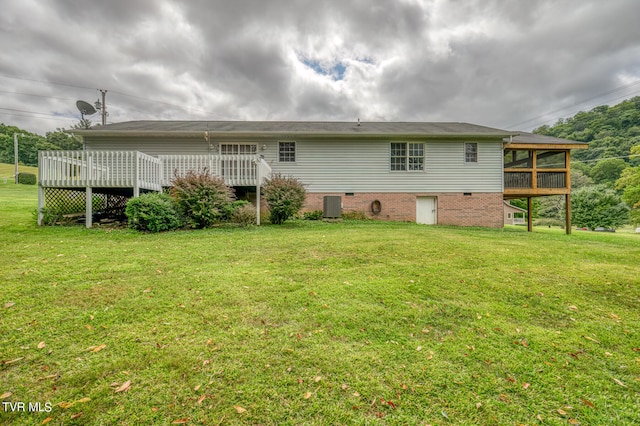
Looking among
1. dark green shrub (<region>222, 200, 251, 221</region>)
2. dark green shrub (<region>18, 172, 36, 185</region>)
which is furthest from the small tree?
dark green shrub (<region>18, 172, 36, 185</region>)

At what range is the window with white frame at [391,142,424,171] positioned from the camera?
13359 mm

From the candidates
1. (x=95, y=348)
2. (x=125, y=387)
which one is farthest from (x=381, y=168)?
(x=125, y=387)

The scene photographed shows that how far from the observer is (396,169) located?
13375 millimetres

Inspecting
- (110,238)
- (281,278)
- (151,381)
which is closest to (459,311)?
(281,278)

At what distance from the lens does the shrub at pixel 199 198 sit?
27.8 feet

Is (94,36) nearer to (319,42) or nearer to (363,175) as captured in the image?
(319,42)

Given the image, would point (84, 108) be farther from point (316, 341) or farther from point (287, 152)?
point (316, 341)

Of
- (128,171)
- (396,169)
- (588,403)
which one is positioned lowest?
(588,403)

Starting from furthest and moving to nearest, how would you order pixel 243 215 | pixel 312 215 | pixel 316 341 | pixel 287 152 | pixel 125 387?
1. pixel 287 152
2. pixel 312 215
3. pixel 243 215
4. pixel 316 341
5. pixel 125 387

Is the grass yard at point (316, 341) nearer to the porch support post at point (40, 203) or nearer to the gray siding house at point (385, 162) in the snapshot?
the porch support post at point (40, 203)

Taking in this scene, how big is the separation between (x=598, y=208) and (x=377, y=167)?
41.1 metres

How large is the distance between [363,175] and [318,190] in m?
2.38

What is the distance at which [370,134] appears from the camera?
12594 millimetres

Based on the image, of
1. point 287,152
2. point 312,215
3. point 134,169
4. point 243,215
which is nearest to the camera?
point 134,169
